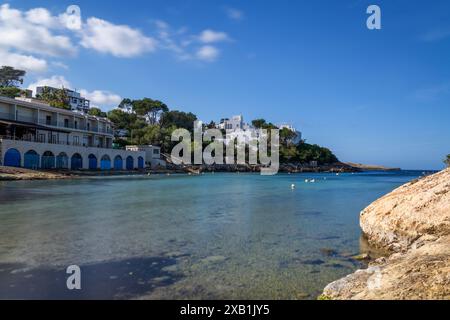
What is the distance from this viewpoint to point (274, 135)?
369ft

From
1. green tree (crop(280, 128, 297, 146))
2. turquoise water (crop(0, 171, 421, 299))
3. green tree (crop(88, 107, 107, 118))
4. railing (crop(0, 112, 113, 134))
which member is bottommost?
turquoise water (crop(0, 171, 421, 299))

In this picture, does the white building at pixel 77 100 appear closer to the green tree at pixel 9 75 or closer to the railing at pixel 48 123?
Result: the green tree at pixel 9 75

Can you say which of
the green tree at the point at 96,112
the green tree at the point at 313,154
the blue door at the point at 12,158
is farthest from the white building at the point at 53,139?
the green tree at the point at 313,154

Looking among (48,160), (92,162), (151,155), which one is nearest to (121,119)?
(151,155)

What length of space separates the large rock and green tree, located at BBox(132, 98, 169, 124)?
98231mm

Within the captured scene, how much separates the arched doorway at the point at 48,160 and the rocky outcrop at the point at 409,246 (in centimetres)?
5172

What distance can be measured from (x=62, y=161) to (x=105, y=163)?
34.2 feet

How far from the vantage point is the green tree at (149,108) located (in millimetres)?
104188

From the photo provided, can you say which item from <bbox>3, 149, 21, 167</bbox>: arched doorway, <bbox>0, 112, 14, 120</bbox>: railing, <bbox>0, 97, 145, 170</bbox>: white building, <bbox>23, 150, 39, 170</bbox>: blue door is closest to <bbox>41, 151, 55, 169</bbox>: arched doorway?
<bbox>0, 97, 145, 170</bbox>: white building

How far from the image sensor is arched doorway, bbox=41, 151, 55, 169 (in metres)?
53.0

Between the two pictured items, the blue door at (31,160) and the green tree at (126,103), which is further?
the green tree at (126,103)

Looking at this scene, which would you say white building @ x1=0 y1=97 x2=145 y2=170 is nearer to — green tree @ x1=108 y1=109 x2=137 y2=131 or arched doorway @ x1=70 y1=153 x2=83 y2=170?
arched doorway @ x1=70 y1=153 x2=83 y2=170

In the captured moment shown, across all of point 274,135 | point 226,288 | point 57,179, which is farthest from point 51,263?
point 274,135
